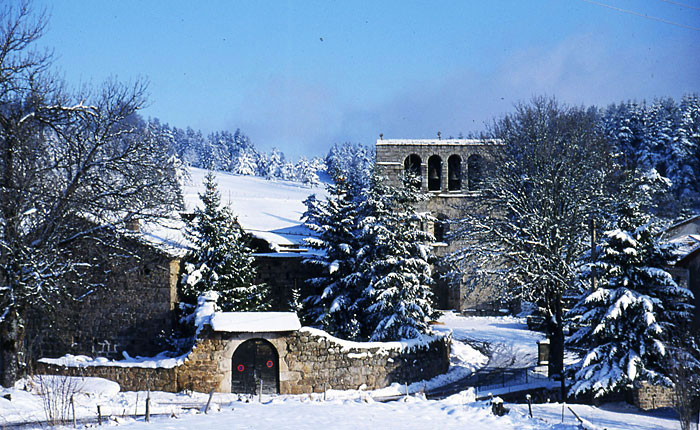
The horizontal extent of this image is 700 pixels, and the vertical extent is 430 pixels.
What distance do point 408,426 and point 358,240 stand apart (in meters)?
13.9

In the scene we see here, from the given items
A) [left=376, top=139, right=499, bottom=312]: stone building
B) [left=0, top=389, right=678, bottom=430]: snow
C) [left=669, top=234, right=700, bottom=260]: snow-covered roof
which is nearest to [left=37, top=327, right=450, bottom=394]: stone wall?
[left=0, top=389, right=678, bottom=430]: snow

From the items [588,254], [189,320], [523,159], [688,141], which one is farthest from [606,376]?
[688,141]

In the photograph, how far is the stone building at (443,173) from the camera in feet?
128

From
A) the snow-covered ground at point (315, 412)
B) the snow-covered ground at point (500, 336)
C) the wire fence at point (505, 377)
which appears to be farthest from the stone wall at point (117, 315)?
the snow-covered ground at point (500, 336)

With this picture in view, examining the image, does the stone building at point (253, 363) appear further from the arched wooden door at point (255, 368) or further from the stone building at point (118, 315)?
the stone building at point (118, 315)

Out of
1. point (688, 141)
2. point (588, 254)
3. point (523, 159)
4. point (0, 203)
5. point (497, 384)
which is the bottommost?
point (497, 384)

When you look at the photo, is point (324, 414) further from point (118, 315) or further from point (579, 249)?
point (579, 249)

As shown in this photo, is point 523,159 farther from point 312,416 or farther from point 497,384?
point 312,416

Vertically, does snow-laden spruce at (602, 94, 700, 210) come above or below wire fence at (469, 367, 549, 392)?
above

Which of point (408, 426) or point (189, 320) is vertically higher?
point (189, 320)

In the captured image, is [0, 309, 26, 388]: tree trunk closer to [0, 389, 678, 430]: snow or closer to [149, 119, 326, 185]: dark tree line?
[0, 389, 678, 430]: snow

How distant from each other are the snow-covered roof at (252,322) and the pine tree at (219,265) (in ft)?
11.6

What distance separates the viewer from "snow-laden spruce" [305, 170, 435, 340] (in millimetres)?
24188

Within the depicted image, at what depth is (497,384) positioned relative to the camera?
22.8 m
